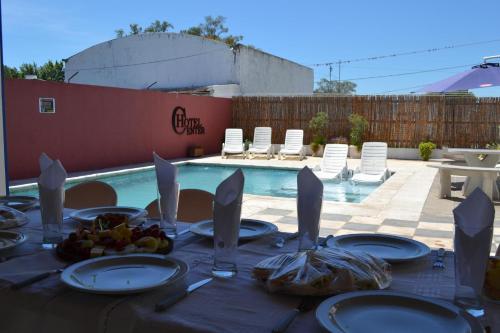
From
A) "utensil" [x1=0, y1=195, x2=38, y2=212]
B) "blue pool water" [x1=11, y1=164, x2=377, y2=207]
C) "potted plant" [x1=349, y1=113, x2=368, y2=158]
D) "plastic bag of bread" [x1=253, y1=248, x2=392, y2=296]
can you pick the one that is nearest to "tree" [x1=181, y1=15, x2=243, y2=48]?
"potted plant" [x1=349, y1=113, x2=368, y2=158]

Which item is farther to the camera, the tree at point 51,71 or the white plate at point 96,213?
the tree at point 51,71

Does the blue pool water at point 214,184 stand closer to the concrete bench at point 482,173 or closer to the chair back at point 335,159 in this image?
the chair back at point 335,159

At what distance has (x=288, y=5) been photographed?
21109 mm

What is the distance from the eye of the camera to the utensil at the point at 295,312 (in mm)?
873

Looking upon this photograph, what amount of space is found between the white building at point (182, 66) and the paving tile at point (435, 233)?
1309 centimetres

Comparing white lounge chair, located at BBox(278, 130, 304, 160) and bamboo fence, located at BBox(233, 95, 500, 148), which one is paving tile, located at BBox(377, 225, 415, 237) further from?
bamboo fence, located at BBox(233, 95, 500, 148)

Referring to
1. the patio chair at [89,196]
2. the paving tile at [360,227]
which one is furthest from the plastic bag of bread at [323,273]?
the paving tile at [360,227]

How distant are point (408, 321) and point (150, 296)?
0.54 m

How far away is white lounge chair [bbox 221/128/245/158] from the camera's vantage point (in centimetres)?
1247

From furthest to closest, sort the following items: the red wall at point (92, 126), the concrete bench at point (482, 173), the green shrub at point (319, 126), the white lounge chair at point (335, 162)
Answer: the green shrub at point (319, 126) < the white lounge chair at point (335, 162) < the red wall at point (92, 126) < the concrete bench at point (482, 173)

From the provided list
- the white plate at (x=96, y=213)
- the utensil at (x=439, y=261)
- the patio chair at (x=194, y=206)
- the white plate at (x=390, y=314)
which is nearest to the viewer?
the white plate at (x=390, y=314)

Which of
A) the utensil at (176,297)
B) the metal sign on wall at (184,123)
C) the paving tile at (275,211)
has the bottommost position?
the paving tile at (275,211)

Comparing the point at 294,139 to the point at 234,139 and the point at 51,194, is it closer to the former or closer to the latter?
the point at 234,139

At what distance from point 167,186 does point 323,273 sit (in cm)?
73
